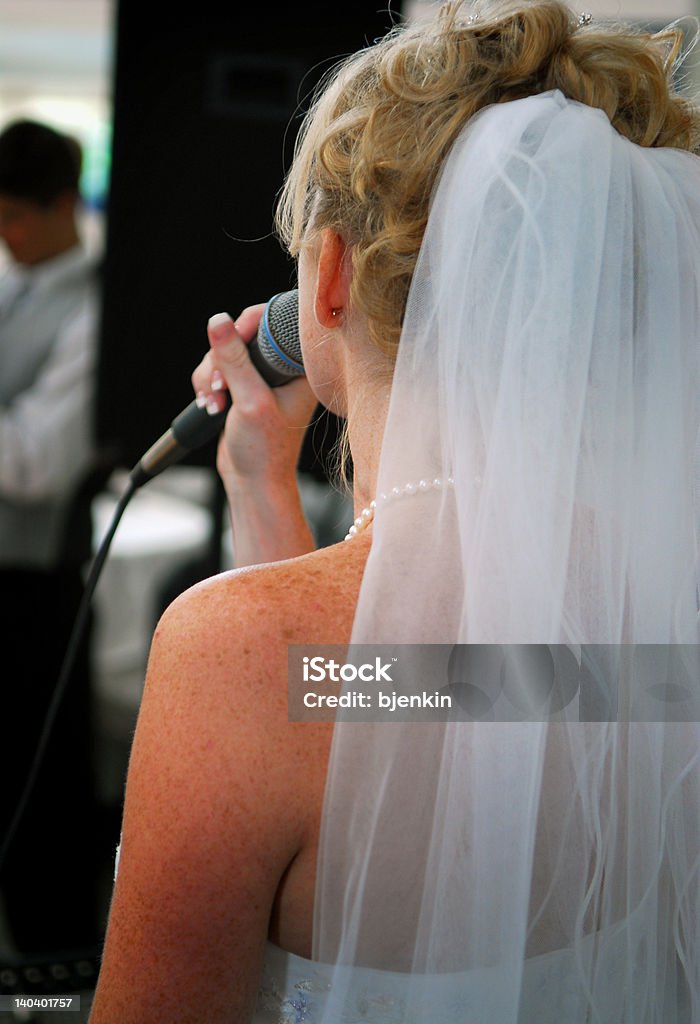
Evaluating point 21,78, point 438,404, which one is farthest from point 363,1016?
point 21,78

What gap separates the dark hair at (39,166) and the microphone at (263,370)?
1646 millimetres

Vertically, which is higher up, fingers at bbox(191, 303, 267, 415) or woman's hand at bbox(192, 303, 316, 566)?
fingers at bbox(191, 303, 267, 415)

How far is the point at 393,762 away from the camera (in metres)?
0.82

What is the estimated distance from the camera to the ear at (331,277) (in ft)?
3.12

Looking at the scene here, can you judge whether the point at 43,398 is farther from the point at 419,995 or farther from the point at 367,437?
the point at 419,995

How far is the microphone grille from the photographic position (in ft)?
4.09

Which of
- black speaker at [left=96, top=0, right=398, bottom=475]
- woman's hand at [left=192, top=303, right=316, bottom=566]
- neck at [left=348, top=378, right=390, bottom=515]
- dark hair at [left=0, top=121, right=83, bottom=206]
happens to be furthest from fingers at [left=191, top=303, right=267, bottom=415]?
dark hair at [left=0, top=121, right=83, bottom=206]

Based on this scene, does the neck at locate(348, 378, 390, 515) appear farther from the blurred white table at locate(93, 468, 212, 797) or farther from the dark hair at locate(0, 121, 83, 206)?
the dark hair at locate(0, 121, 83, 206)

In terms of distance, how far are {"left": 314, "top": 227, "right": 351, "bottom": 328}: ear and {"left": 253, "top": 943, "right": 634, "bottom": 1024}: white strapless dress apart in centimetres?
59

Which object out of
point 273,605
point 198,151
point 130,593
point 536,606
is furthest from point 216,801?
point 130,593

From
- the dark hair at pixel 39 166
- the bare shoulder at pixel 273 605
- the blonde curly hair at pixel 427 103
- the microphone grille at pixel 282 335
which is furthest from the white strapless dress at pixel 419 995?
the dark hair at pixel 39 166

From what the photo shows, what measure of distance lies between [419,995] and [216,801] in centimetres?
24

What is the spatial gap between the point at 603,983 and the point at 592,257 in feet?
2.01

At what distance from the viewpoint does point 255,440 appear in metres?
1.36
